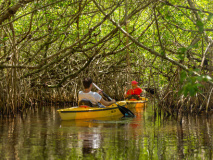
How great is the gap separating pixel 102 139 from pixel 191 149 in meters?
1.58

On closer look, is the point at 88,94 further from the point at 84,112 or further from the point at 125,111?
the point at 125,111

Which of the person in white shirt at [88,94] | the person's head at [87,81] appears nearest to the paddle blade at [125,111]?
the person in white shirt at [88,94]

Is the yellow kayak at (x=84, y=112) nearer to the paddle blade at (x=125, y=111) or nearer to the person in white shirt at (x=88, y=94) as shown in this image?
the person in white shirt at (x=88, y=94)

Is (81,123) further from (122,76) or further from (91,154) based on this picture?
(122,76)

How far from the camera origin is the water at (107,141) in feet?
16.4

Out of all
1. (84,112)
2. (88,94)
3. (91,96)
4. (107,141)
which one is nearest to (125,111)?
(91,96)

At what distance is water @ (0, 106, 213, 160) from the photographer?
16.4ft

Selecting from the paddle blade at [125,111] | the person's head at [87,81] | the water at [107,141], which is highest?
the person's head at [87,81]

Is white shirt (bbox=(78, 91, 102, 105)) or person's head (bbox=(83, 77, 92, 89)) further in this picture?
white shirt (bbox=(78, 91, 102, 105))

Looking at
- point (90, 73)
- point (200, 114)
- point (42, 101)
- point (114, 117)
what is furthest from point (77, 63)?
point (200, 114)

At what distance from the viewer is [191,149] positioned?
5.38 metres

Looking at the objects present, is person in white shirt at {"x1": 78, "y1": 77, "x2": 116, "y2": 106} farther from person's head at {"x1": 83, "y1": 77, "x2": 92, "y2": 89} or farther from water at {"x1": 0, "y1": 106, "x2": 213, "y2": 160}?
water at {"x1": 0, "y1": 106, "x2": 213, "y2": 160}

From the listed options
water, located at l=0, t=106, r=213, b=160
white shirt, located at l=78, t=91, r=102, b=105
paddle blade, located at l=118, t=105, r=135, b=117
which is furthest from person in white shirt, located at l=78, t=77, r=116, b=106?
water, located at l=0, t=106, r=213, b=160

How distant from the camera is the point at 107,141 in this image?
615 centimetres
